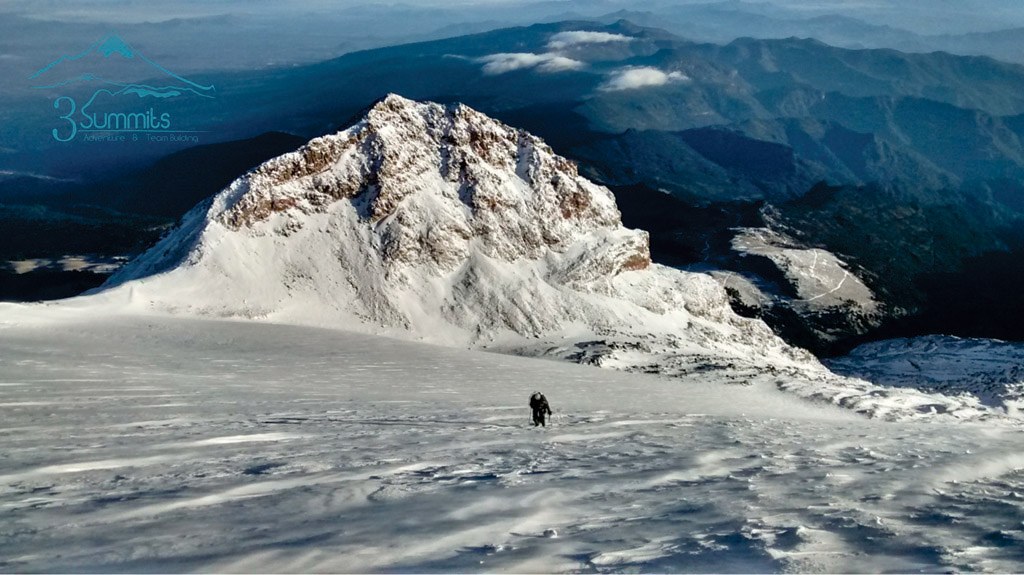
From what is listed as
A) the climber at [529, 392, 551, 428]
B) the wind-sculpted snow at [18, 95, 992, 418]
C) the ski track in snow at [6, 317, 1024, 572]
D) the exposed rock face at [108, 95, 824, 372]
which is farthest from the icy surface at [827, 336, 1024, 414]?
the ski track in snow at [6, 317, 1024, 572]

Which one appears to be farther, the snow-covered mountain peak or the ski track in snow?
the snow-covered mountain peak

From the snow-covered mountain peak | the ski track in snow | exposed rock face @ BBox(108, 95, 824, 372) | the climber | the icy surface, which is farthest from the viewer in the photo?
the icy surface

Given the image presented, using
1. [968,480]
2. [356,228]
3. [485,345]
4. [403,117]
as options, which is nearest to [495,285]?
[485,345]

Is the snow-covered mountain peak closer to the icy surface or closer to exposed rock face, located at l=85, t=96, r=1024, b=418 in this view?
exposed rock face, located at l=85, t=96, r=1024, b=418

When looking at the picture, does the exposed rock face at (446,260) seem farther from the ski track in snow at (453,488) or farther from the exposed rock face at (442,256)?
the ski track in snow at (453,488)

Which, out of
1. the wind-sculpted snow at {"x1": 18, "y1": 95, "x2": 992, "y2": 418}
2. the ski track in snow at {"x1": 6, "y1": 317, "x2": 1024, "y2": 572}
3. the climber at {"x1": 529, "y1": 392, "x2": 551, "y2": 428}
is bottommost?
the climber at {"x1": 529, "y1": 392, "x2": 551, "y2": 428}

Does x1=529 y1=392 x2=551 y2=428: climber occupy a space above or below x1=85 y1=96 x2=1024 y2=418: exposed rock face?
below

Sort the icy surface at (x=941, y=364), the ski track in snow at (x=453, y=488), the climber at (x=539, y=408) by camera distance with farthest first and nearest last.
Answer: the icy surface at (x=941, y=364) < the climber at (x=539, y=408) < the ski track in snow at (x=453, y=488)

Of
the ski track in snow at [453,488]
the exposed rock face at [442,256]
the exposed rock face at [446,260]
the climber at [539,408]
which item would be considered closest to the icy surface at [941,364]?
the exposed rock face at [446,260]

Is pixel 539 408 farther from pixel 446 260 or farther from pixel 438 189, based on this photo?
pixel 438 189
